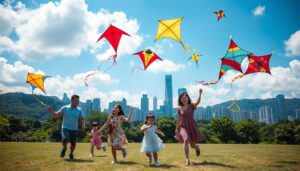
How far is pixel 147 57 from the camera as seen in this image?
1433 cm

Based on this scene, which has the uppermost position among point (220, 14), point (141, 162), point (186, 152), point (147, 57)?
point (220, 14)

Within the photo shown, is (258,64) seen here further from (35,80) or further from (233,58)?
(35,80)

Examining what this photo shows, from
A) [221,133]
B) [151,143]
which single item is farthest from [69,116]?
[221,133]

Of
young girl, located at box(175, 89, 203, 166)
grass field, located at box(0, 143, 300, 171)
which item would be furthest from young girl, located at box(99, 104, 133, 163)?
young girl, located at box(175, 89, 203, 166)

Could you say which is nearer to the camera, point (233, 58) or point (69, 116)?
point (69, 116)

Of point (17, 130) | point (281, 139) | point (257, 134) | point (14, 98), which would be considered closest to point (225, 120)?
point (257, 134)

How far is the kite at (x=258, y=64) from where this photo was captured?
39.4ft

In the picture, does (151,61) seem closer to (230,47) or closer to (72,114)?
(230,47)

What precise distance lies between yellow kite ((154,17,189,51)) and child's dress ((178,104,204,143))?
4911mm

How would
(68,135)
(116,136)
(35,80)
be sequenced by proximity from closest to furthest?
(116,136) < (68,135) < (35,80)

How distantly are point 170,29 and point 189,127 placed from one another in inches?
238

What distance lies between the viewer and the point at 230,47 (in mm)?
11680

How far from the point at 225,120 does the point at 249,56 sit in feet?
189

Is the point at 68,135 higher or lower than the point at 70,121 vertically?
lower
